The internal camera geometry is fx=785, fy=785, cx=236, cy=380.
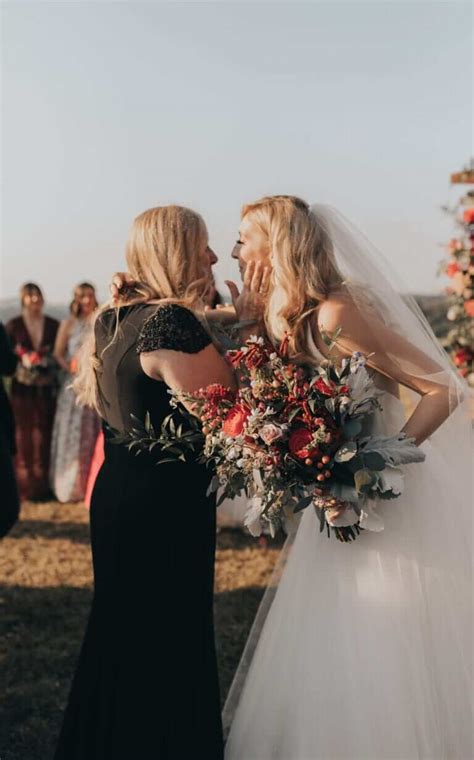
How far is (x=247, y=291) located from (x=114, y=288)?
547 millimetres

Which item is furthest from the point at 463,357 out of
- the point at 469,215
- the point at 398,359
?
the point at 398,359

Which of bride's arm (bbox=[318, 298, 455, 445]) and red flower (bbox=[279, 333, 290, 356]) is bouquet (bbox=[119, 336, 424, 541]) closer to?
red flower (bbox=[279, 333, 290, 356])

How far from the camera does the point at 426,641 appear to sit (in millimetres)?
2879

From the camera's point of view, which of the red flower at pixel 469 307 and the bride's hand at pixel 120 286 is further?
the red flower at pixel 469 307

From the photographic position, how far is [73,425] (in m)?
8.42

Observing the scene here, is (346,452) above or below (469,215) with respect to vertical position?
below

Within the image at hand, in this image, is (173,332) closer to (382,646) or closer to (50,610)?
(382,646)

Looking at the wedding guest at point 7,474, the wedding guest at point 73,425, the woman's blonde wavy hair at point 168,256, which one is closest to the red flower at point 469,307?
the wedding guest at point 73,425

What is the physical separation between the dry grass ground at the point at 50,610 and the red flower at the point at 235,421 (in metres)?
1.91

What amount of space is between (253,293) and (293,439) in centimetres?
74

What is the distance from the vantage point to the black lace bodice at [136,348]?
2.66 m

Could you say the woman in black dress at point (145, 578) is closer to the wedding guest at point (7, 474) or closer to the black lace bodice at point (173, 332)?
the black lace bodice at point (173, 332)

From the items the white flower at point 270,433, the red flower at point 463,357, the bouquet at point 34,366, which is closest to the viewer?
the white flower at point 270,433

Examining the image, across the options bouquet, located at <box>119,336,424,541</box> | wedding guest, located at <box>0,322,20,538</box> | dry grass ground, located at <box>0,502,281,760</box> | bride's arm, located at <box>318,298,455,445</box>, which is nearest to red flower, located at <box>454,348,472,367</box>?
dry grass ground, located at <box>0,502,281,760</box>
